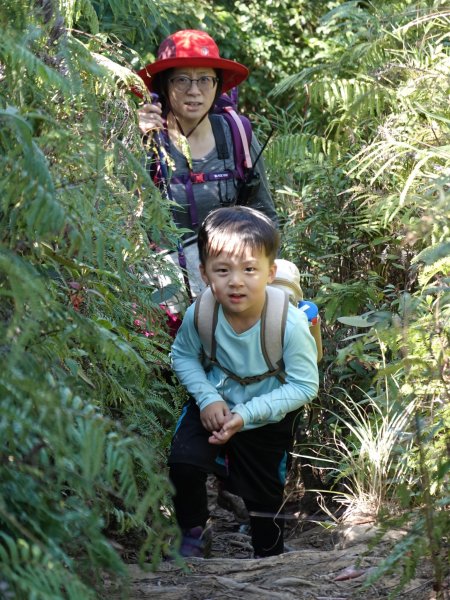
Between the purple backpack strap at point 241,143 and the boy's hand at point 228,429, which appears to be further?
the purple backpack strap at point 241,143

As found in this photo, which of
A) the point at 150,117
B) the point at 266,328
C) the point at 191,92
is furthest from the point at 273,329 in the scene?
the point at 191,92

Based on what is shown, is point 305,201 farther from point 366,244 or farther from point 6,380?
point 6,380

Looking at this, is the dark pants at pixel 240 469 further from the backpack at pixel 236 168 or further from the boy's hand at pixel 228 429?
the backpack at pixel 236 168

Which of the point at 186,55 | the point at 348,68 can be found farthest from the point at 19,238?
the point at 348,68

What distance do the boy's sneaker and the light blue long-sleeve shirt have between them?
487 millimetres

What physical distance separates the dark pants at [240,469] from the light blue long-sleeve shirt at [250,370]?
14cm

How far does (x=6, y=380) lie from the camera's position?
80.1 inches

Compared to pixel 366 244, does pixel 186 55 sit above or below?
above

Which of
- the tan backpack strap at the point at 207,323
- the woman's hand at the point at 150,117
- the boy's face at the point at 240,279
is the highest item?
the woman's hand at the point at 150,117

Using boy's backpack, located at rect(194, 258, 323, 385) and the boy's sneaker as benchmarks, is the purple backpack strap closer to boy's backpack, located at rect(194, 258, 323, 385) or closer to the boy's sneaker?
boy's backpack, located at rect(194, 258, 323, 385)

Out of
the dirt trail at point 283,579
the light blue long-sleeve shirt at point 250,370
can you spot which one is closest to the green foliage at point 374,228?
the light blue long-sleeve shirt at point 250,370

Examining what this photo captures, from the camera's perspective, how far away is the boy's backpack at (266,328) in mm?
4027

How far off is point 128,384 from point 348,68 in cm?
509

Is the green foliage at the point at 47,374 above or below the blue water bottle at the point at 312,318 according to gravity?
above
